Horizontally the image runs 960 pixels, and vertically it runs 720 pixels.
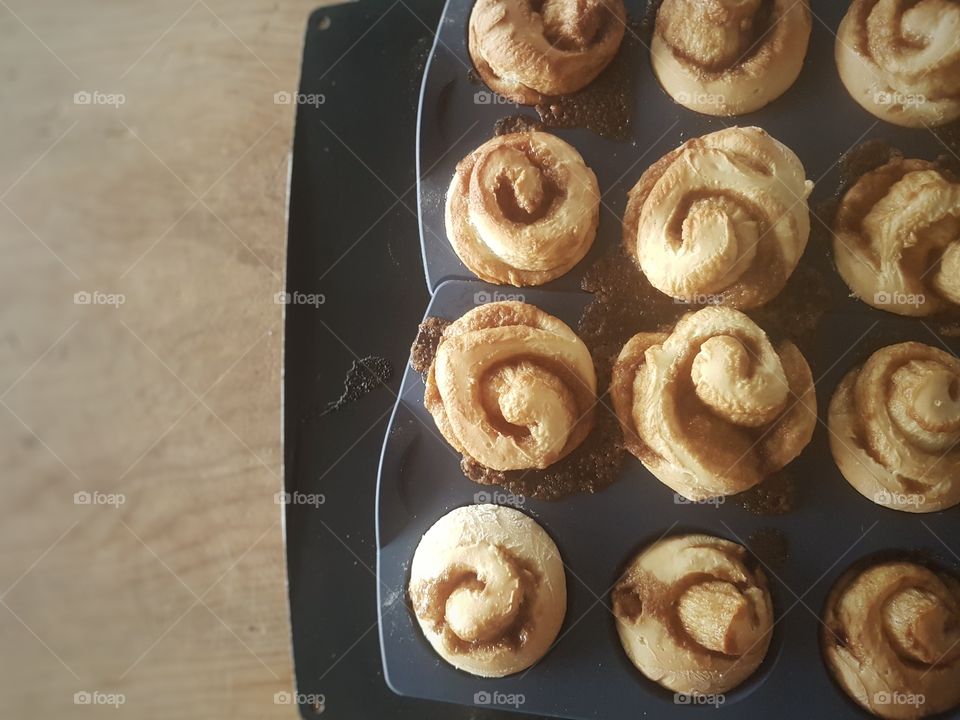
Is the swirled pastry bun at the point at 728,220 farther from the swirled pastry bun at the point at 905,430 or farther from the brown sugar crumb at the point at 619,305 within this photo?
the swirled pastry bun at the point at 905,430

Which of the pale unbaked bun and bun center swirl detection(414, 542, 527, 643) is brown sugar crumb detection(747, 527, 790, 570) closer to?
the pale unbaked bun

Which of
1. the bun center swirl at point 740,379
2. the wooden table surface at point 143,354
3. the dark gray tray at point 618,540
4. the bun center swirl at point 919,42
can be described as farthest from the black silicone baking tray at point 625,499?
the wooden table surface at point 143,354

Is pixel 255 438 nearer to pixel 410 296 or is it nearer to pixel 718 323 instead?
pixel 410 296

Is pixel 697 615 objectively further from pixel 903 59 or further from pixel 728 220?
pixel 903 59

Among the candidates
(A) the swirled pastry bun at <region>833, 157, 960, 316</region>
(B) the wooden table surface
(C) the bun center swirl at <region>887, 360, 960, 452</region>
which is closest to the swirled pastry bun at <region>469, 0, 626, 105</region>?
(A) the swirled pastry bun at <region>833, 157, 960, 316</region>

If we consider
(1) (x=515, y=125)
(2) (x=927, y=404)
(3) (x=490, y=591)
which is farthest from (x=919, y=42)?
(3) (x=490, y=591)

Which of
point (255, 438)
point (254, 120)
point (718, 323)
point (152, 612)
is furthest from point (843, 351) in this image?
point (152, 612)

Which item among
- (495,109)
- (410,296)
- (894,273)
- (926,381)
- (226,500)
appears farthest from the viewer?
(226,500)
